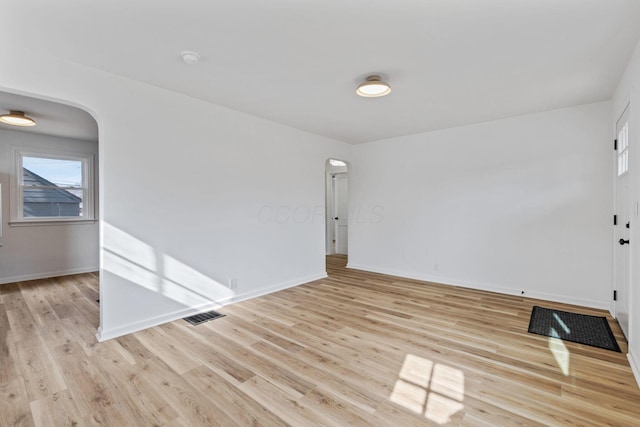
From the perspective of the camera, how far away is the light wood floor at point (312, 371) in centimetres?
182

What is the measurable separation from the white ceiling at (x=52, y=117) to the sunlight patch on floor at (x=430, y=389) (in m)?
4.92

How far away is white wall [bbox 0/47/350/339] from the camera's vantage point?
9.28ft

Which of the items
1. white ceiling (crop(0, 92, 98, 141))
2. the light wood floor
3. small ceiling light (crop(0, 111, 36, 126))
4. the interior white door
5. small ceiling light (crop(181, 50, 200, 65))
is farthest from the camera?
the interior white door

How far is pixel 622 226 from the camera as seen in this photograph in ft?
10.5

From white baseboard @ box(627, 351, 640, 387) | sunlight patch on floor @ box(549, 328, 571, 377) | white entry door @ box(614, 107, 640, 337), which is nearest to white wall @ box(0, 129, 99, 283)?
sunlight patch on floor @ box(549, 328, 571, 377)

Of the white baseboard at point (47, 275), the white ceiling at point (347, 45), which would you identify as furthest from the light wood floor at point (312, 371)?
the white ceiling at point (347, 45)

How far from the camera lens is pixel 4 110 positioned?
397cm

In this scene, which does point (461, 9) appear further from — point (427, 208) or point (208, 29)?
point (427, 208)

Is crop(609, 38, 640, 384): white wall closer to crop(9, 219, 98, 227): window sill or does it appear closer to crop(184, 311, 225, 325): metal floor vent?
crop(184, 311, 225, 325): metal floor vent

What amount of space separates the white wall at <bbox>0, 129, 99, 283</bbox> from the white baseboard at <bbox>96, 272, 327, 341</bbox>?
12.3 ft

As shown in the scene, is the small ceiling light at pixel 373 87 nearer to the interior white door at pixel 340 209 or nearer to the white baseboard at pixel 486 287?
the white baseboard at pixel 486 287

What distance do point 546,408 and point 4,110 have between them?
22.1 ft

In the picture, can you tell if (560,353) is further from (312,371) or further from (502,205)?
(502,205)

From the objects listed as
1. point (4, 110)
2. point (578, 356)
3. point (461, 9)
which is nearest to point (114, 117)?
point (4, 110)
